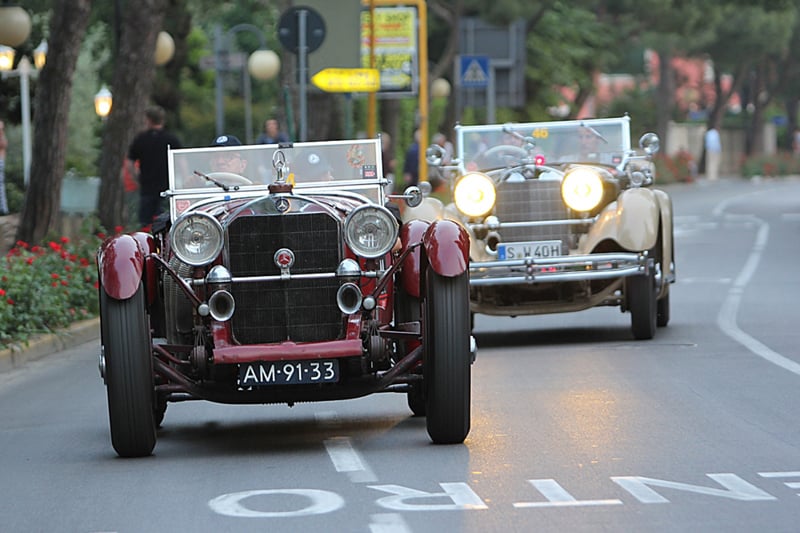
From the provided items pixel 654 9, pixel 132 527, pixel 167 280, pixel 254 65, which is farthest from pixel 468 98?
pixel 132 527

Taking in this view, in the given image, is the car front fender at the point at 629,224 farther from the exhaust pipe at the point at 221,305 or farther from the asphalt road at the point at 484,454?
the exhaust pipe at the point at 221,305

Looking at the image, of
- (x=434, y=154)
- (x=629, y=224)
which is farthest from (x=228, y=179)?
(x=629, y=224)

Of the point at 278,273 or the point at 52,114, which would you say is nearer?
the point at 278,273

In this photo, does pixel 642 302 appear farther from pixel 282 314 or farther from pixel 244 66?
pixel 244 66

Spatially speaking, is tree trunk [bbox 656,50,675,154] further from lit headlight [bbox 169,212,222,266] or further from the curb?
lit headlight [bbox 169,212,222,266]

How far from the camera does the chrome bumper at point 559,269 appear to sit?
46.6ft

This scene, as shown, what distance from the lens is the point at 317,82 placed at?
76.2ft

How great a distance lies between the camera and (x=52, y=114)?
20422 mm

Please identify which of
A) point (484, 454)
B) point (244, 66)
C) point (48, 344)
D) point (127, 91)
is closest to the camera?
point (484, 454)

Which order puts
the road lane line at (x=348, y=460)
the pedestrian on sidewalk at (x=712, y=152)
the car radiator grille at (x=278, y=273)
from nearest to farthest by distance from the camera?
the road lane line at (x=348, y=460) → the car radiator grille at (x=278, y=273) → the pedestrian on sidewalk at (x=712, y=152)

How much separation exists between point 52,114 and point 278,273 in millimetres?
11727

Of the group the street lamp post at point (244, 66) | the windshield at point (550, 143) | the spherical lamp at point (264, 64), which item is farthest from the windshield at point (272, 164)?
the spherical lamp at point (264, 64)

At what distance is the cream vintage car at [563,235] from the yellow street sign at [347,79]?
7.63m

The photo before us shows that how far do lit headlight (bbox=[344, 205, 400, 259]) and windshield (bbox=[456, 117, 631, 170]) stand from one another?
6.71m
